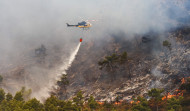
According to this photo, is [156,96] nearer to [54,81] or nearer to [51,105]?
[51,105]

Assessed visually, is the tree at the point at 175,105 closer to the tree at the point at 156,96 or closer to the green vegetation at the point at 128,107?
the green vegetation at the point at 128,107

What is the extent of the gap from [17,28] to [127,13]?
115 m

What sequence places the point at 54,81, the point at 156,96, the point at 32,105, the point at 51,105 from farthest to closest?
the point at 54,81, the point at 156,96, the point at 32,105, the point at 51,105

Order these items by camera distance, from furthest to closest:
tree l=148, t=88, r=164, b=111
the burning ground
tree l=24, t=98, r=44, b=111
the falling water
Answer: the falling water < the burning ground < tree l=148, t=88, r=164, b=111 < tree l=24, t=98, r=44, b=111

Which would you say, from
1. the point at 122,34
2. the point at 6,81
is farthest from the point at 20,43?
the point at 122,34

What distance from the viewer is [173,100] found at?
173 ft

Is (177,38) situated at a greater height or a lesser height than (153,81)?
greater

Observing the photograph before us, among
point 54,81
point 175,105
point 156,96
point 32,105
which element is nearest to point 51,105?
point 32,105

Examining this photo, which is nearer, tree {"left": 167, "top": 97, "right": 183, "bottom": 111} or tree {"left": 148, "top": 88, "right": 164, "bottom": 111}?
tree {"left": 167, "top": 97, "right": 183, "bottom": 111}

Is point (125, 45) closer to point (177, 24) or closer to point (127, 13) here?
point (177, 24)

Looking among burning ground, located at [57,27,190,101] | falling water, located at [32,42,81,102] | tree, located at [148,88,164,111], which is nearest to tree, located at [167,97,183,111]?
tree, located at [148,88,164,111]

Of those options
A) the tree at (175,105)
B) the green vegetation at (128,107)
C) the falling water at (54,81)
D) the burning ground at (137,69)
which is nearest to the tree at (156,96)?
the green vegetation at (128,107)

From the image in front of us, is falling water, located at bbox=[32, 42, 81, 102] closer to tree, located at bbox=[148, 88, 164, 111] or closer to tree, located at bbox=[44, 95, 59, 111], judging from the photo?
tree, located at bbox=[44, 95, 59, 111]

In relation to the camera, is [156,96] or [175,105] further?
[156,96]
